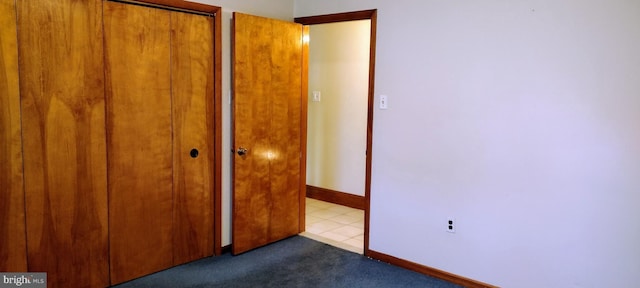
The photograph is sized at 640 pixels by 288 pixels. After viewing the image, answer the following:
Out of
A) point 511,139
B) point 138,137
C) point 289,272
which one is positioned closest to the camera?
point 511,139

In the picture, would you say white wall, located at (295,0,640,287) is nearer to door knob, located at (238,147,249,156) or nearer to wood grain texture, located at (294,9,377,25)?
wood grain texture, located at (294,9,377,25)

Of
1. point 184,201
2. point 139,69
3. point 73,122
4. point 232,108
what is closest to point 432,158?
point 232,108

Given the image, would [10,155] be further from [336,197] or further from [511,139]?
[336,197]

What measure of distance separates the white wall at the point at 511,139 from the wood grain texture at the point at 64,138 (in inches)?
75.0

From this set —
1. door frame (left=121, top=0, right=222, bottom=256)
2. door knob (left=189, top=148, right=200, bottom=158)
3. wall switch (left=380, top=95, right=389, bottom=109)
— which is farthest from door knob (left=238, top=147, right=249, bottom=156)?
wall switch (left=380, top=95, right=389, bottom=109)

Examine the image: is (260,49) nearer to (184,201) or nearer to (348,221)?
(184,201)

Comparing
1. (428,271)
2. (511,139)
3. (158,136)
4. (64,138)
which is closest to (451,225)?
(428,271)

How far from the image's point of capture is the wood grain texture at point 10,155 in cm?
240

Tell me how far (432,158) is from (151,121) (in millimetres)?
1922

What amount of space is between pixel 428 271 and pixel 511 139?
3.64 ft

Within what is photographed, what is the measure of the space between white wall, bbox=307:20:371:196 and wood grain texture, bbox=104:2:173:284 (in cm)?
233

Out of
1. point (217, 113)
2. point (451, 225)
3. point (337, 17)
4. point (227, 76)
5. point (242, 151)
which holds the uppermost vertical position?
point (337, 17)

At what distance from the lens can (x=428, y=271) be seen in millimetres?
3287

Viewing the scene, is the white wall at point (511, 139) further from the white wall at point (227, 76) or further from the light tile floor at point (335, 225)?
the white wall at point (227, 76)
